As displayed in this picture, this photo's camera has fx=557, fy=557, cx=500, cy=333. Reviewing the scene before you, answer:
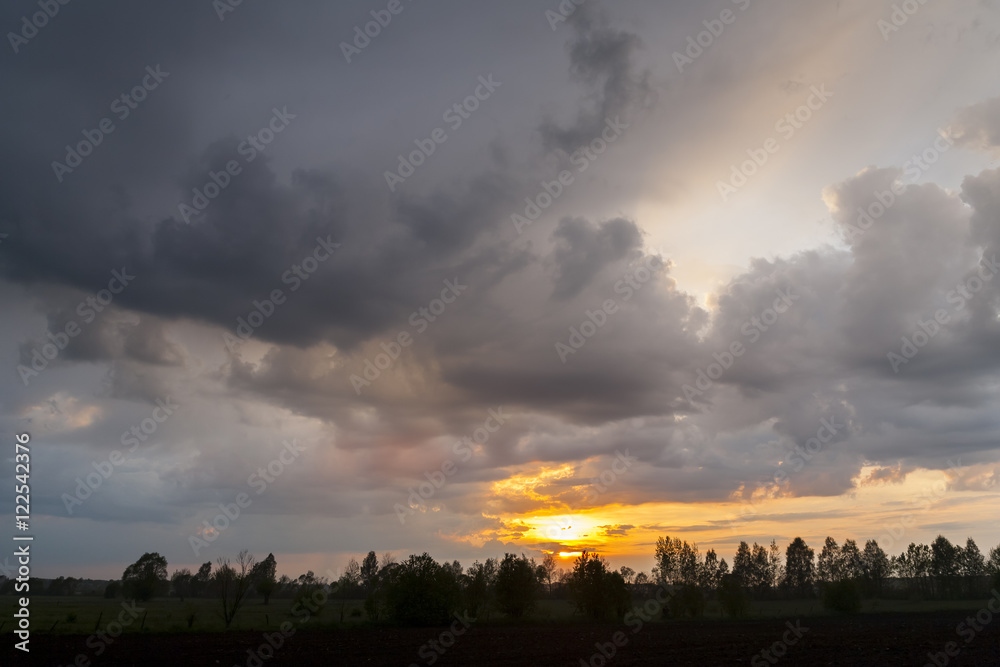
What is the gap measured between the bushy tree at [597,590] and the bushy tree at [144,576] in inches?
3538

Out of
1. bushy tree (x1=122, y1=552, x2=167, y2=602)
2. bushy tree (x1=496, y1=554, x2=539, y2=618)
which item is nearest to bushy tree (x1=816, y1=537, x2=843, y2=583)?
bushy tree (x1=496, y1=554, x2=539, y2=618)

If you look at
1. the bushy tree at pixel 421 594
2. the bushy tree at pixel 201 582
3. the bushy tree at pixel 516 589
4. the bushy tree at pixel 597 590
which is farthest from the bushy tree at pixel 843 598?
the bushy tree at pixel 201 582

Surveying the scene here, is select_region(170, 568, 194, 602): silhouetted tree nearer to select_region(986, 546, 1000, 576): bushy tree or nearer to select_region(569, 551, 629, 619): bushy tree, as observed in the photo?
select_region(569, 551, 629, 619): bushy tree

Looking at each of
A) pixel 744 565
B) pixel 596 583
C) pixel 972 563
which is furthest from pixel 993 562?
pixel 596 583

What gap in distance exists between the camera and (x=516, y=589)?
7956 cm

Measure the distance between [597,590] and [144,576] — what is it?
100933 millimetres

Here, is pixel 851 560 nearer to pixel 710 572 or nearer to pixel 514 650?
pixel 710 572

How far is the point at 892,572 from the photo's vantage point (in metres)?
160

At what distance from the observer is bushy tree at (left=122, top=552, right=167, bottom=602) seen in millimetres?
114787

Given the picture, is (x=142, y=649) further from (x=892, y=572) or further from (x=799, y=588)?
(x=892, y=572)

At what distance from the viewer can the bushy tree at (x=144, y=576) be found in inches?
4519

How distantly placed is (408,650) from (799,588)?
6480 inches

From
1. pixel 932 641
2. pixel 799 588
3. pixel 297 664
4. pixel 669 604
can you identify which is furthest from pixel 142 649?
pixel 799 588

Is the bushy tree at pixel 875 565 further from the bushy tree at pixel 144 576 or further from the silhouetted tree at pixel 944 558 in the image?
the bushy tree at pixel 144 576
